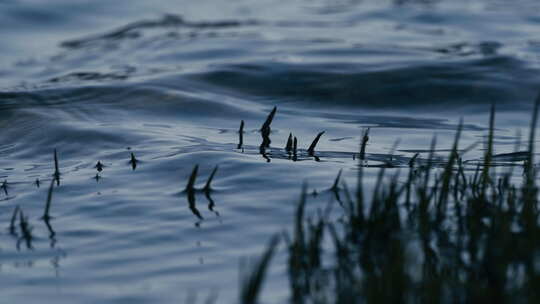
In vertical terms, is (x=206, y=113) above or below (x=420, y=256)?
above

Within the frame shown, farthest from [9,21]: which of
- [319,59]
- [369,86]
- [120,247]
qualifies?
[120,247]

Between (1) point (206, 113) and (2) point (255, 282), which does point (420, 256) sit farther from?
(1) point (206, 113)

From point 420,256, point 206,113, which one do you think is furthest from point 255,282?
point 206,113

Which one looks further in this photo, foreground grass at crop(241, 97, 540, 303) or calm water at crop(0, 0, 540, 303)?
calm water at crop(0, 0, 540, 303)

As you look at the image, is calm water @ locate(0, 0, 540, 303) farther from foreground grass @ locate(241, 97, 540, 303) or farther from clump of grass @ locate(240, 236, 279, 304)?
clump of grass @ locate(240, 236, 279, 304)

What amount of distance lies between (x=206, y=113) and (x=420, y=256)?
4551mm

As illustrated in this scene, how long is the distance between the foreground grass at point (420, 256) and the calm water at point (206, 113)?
0.20m

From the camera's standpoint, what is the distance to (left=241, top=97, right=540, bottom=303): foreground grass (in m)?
2.79

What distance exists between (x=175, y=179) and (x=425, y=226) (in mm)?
2011

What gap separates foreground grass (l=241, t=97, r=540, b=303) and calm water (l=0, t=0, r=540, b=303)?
0.66ft

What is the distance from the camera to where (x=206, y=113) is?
7.87 meters

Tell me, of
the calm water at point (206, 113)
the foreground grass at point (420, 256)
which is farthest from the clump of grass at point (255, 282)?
the calm water at point (206, 113)

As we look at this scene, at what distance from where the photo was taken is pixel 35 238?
4.05m

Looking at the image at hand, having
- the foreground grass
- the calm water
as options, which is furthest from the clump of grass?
the calm water
